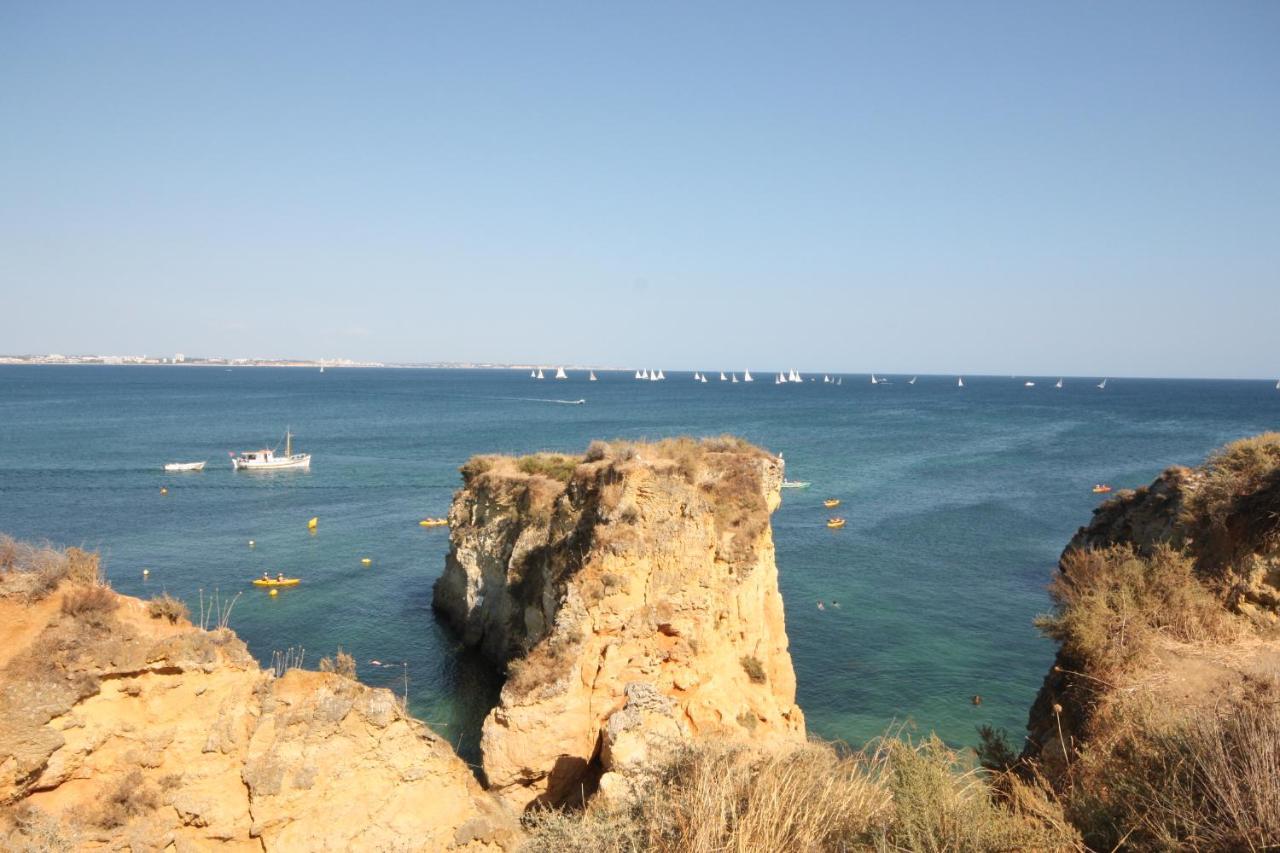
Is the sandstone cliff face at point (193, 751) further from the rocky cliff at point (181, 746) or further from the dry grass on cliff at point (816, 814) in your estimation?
the dry grass on cliff at point (816, 814)

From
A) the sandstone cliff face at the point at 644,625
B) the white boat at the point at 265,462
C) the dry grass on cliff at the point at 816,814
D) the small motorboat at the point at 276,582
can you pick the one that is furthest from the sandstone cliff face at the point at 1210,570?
the white boat at the point at 265,462

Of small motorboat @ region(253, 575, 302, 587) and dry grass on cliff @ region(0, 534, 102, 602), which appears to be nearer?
dry grass on cliff @ region(0, 534, 102, 602)

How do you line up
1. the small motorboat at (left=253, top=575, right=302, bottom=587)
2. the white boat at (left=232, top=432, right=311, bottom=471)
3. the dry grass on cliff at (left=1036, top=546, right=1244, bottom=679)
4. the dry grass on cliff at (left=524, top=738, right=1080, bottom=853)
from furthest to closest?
the white boat at (left=232, top=432, right=311, bottom=471), the small motorboat at (left=253, top=575, right=302, bottom=587), the dry grass on cliff at (left=1036, top=546, right=1244, bottom=679), the dry grass on cliff at (left=524, top=738, right=1080, bottom=853)

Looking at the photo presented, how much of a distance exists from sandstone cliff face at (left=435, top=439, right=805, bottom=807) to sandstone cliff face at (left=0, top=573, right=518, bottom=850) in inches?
93.2

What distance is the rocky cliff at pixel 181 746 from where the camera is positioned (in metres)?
9.30

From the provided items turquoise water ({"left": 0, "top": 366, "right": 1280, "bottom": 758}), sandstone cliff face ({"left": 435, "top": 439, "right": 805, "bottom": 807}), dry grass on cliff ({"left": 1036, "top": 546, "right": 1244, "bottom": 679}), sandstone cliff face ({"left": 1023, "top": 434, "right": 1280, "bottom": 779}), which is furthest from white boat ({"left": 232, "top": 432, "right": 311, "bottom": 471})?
dry grass on cliff ({"left": 1036, "top": 546, "right": 1244, "bottom": 679})

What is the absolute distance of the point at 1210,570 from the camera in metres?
15.3

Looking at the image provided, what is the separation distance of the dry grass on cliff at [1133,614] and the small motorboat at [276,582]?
31349mm

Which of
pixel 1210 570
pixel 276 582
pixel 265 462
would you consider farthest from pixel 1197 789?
pixel 265 462

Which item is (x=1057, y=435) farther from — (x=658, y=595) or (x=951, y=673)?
(x=658, y=595)

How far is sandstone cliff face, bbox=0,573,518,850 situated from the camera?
930 centimetres

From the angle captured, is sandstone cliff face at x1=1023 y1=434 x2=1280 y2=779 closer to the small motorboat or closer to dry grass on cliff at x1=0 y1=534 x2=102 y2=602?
dry grass on cliff at x1=0 y1=534 x2=102 y2=602

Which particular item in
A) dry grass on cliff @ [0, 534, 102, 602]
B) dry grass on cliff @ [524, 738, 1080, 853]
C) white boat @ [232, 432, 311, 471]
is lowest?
white boat @ [232, 432, 311, 471]

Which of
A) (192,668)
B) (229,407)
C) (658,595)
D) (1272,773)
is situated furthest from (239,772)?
(229,407)
